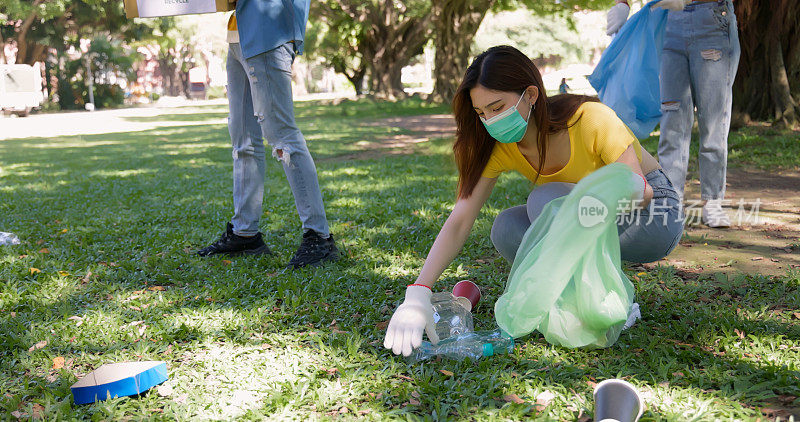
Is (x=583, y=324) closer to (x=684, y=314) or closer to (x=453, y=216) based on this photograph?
(x=453, y=216)

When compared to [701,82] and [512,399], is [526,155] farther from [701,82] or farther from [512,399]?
[701,82]

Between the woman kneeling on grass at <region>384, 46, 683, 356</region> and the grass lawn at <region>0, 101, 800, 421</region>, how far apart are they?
1.03ft

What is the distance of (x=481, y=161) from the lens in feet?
8.18

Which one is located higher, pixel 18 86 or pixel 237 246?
pixel 18 86

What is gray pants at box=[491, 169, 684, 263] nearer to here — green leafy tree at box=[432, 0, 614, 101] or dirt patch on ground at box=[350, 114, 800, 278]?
dirt patch on ground at box=[350, 114, 800, 278]

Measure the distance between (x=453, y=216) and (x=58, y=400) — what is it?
1.49 meters

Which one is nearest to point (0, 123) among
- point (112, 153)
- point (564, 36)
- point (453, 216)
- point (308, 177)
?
point (112, 153)

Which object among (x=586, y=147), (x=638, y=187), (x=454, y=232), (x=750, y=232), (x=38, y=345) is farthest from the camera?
(x=750, y=232)

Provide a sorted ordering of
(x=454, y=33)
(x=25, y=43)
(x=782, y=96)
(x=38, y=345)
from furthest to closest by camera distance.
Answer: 1. (x=25, y=43)
2. (x=454, y=33)
3. (x=782, y=96)
4. (x=38, y=345)

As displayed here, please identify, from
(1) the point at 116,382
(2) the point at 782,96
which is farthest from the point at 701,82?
(2) the point at 782,96

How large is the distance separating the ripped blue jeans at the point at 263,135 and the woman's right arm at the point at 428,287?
1.32m

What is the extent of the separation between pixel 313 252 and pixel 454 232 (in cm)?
138

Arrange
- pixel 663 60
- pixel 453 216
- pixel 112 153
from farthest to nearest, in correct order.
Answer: pixel 112 153, pixel 663 60, pixel 453 216

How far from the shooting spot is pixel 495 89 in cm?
224
